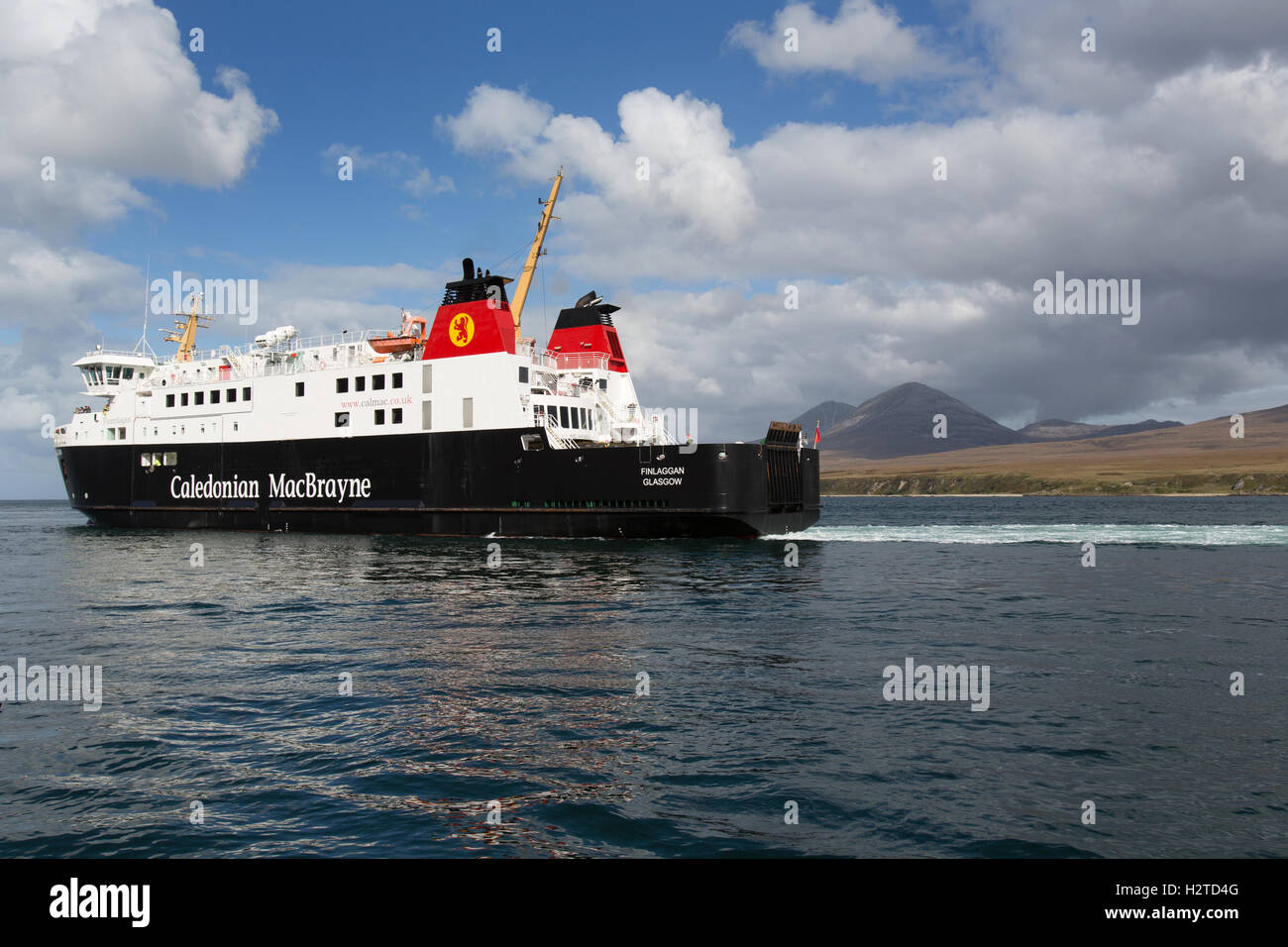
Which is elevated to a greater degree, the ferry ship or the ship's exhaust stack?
the ship's exhaust stack

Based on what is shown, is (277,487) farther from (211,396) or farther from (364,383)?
(364,383)

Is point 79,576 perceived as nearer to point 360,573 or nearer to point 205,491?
point 360,573

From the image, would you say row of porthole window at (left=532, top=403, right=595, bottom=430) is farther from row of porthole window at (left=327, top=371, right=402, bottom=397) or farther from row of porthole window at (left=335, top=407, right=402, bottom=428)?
row of porthole window at (left=327, top=371, right=402, bottom=397)

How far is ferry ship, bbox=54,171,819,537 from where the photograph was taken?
104ft

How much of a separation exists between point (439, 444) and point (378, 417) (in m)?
4.03

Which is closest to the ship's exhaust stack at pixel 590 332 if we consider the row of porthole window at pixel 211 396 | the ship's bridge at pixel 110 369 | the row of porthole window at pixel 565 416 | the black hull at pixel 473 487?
the row of porthole window at pixel 565 416

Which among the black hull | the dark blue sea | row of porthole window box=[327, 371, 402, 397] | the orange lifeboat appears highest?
the orange lifeboat

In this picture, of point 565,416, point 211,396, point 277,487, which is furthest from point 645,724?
point 211,396

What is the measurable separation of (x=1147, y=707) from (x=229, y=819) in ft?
33.6

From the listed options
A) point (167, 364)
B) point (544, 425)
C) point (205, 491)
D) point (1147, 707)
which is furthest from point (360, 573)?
point (167, 364)

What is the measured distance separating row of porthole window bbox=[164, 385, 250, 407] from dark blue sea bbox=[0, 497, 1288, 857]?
→ 23139 mm

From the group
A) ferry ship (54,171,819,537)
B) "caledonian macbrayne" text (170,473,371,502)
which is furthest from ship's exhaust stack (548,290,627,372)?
"caledonian macbrayne" text (170,473,371,502)

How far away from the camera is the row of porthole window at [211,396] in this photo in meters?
42.2

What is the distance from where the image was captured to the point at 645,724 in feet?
30.8
